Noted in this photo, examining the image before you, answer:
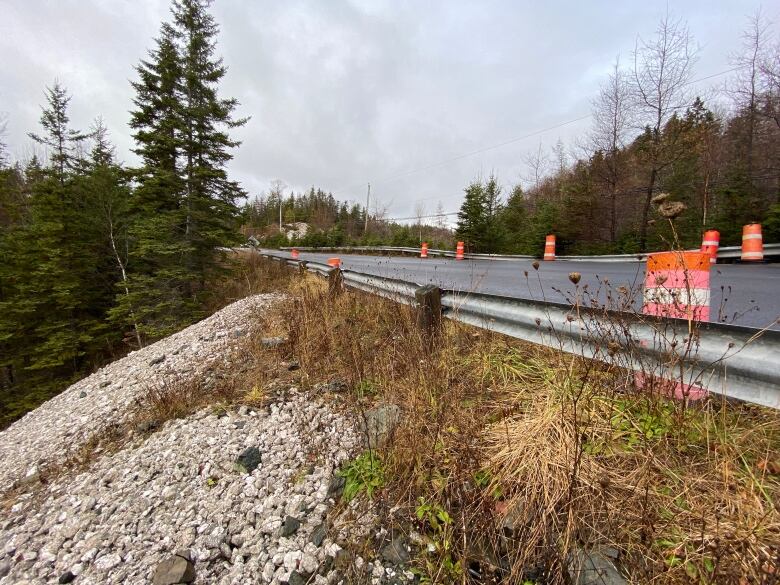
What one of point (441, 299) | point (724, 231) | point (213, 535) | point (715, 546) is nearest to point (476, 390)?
point (441, 299)

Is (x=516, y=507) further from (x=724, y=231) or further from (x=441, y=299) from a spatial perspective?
(x=724, y=231)

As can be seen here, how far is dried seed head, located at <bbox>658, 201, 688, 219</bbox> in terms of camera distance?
1.75 meters

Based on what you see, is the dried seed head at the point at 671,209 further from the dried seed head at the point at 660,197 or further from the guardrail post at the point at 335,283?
the guardrail post at the point at 335,283

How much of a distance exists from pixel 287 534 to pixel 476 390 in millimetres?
1557

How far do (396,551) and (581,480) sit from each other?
38.3 inches

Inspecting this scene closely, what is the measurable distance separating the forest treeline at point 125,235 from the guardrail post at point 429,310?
1188cm

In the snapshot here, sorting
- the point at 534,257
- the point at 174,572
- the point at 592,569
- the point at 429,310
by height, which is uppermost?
the point at 534,257

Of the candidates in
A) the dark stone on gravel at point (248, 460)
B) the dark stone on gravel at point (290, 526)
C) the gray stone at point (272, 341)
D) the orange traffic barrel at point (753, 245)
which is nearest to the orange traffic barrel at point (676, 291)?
the dark stone on gravel at point (290, 526)

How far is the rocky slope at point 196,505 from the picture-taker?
174 cm

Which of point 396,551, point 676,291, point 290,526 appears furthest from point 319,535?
point 676,291

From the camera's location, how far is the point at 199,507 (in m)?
2.10

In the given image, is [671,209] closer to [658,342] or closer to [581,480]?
[658,342]

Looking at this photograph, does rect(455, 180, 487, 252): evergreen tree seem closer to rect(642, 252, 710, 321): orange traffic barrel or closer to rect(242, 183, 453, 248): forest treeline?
rect(242, 183, 453, 248): forest treeline

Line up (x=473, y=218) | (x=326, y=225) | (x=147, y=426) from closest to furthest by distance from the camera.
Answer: (x=147, y=426), (x=473, y=218), (x=326, y=225)
